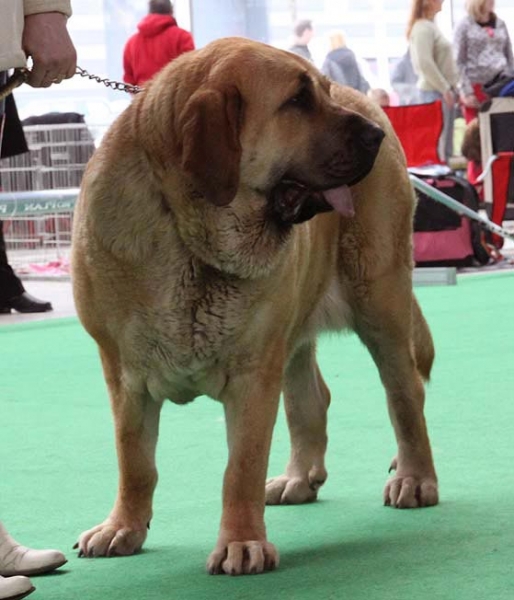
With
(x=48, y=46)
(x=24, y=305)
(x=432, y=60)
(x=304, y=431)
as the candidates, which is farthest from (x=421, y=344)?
(x=432, y=60)

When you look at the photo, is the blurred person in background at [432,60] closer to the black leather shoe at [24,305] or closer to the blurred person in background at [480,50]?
the blurred person in background at [480,50]

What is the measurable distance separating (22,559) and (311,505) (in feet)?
2.91

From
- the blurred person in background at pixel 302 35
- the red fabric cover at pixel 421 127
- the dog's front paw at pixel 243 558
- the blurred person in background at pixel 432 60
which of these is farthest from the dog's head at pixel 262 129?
the blurred person in background at pixel 302 35

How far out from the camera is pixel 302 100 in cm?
260

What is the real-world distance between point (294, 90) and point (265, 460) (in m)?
0.73

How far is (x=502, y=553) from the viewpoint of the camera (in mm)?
2590

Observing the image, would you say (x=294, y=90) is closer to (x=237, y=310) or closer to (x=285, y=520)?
(x=237, y=310)

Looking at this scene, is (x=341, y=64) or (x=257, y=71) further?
(x=341, y=64)

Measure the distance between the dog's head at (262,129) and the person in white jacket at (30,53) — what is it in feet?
0.78

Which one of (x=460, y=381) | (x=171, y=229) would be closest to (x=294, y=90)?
(x=171, y=229)

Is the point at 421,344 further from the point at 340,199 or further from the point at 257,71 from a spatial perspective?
the point at 257,71

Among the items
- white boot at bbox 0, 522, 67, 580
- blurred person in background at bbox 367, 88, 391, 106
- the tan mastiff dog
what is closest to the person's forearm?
the tan mastiff dog

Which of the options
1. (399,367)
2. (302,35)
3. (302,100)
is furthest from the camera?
(302,35)

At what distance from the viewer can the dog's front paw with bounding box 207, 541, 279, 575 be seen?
8.35 ft
